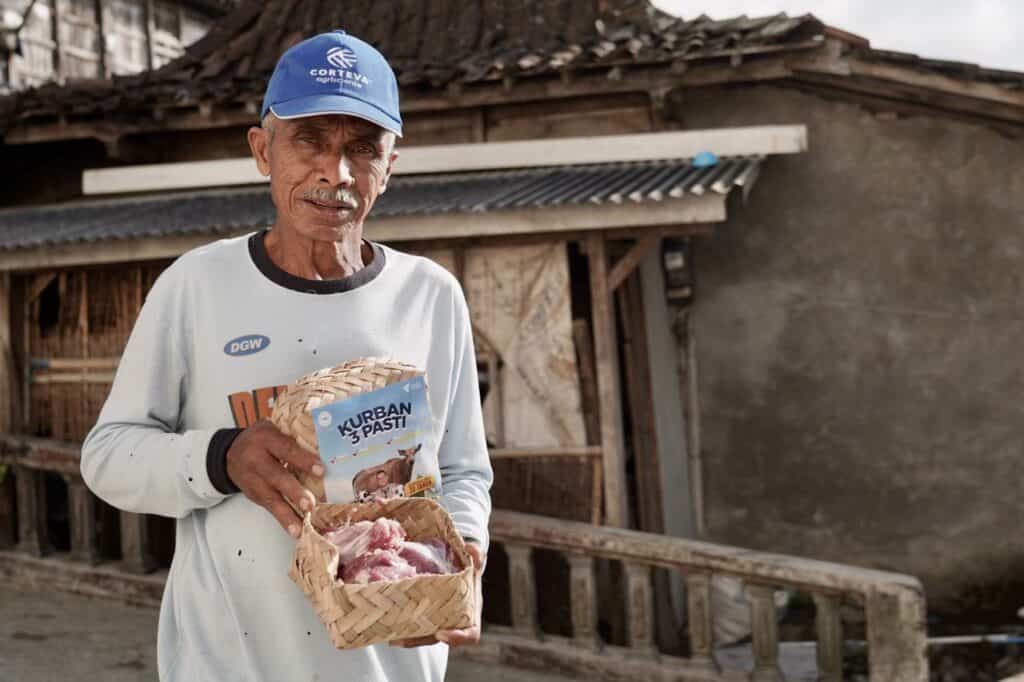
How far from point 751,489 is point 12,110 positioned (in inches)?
267

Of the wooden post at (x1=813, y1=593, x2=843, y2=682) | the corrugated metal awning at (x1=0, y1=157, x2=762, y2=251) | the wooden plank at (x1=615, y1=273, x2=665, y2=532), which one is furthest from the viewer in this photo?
the wooden plank at (x1=615, y1=273, x2=665, y2=532)

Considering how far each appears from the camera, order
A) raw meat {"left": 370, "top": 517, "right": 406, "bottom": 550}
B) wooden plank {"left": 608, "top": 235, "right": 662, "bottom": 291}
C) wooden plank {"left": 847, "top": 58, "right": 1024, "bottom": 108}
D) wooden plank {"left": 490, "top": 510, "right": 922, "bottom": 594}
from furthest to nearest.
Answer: wooden plank {"left": 847, "top": 58, "right": 1024, "bottom": 108}, wooden plank {"left": 608, "top": 235, "right": 662, "bottom": 291}, wooden plank {"left": 490, "top": 510, "right": 922, "bottom": 594}, raw meat {"left": 370, "top": 517, "right": 406, "bottom": 550}

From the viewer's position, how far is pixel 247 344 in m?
2.05

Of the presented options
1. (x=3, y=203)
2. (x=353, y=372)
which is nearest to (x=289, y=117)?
(x=353, y=372)

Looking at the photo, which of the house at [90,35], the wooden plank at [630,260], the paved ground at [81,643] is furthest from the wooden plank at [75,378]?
the house at [90,35]

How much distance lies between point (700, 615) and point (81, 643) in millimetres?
3710

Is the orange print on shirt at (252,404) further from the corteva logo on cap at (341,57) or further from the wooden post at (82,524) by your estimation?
the wooden post at (82,524)

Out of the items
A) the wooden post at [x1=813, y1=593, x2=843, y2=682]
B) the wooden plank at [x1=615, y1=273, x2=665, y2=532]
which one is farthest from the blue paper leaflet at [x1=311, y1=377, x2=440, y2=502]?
the wooden plank at [x1=615, y1=273, x2=665, y2=532]

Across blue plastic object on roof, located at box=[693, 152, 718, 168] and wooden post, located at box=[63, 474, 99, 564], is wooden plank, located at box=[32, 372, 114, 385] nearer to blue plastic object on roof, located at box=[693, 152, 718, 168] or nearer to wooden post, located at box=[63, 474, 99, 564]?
wooden post, located at box=[63, 474, 99, 564]

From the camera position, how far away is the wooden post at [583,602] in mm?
6371

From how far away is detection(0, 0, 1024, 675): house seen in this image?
7.83 m

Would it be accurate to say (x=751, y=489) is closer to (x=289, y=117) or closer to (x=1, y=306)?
(x=1, y=306)

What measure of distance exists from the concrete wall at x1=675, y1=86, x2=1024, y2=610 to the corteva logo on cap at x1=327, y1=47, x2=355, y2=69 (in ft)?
21.4

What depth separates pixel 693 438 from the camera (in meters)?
8.50
